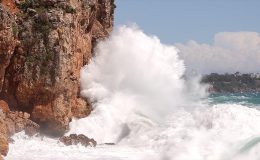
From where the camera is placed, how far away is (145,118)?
27.6 meters

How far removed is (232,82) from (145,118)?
4663 inches

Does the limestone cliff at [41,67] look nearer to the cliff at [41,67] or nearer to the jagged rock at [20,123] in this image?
the cliff at [41,67]

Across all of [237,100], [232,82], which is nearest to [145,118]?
[237,100]

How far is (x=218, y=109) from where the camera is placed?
2003cm

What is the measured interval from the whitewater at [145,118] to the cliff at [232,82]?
94.2m

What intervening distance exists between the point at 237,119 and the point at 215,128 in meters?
0.96

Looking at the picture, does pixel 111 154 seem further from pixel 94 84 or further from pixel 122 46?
pixel 122 46

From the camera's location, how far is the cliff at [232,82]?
5197 inches

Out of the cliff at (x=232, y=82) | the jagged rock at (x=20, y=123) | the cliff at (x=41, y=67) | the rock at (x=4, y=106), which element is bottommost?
the jagged rock at (x=20, y=123)

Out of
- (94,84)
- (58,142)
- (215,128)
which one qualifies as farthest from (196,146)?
(94,84)

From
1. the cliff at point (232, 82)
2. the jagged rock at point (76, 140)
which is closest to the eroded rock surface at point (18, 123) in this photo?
the jagged rock at point (76, 140)

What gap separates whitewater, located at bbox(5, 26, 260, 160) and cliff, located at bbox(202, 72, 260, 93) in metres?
94.2

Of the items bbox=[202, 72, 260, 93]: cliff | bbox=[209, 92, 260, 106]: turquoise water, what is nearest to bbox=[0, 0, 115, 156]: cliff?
bbox=[209, 92, 260, 106]: turquoise water

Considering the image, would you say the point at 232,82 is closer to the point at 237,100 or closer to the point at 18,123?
the point at 237,100
